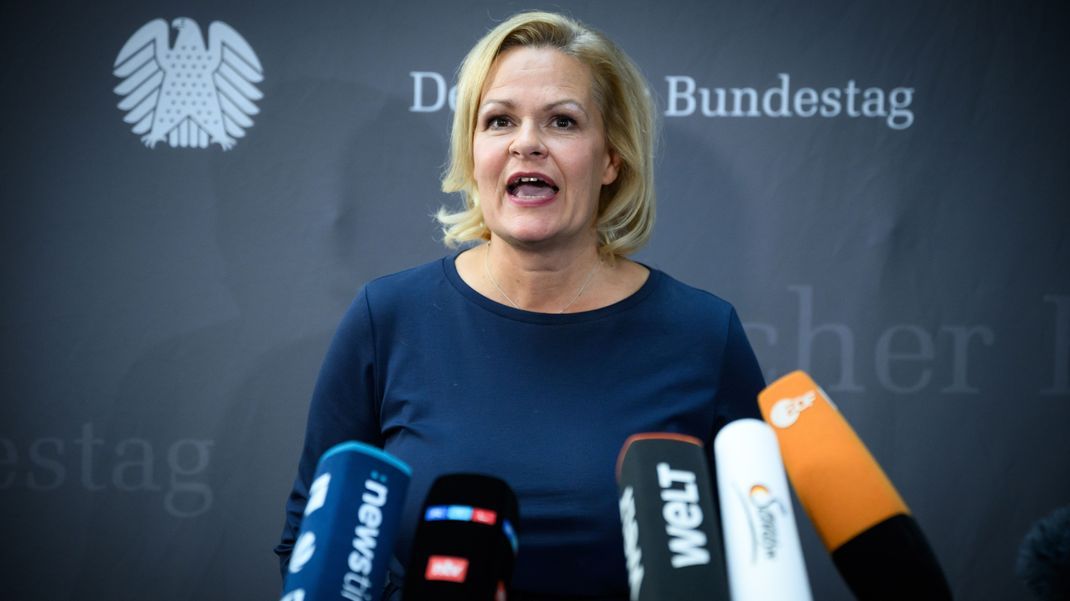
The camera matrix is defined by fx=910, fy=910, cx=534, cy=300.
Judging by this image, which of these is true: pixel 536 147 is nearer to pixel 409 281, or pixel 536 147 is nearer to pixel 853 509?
pixel 409 281

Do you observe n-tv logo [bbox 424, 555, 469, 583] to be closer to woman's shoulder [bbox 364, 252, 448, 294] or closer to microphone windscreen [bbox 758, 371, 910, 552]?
microphone windscreen [bbox 758, 371, 910, 552]

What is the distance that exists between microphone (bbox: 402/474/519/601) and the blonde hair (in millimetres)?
681

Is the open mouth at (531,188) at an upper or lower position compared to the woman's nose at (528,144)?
lower

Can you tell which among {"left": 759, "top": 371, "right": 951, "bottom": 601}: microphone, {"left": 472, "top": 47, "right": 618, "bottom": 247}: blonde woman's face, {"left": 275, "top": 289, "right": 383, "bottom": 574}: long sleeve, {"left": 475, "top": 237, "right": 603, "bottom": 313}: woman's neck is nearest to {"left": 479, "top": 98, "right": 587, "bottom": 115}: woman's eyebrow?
{"left": 472, "top": 47, "right": 618, "bottom": 247}: blonde woman's face

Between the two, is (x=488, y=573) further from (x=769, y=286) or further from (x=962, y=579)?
(x=962, y=579)

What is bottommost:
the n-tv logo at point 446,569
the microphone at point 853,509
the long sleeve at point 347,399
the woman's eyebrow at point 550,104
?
the n-tv logo at point 446,569

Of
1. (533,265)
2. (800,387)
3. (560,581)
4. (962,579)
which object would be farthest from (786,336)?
(800,387)

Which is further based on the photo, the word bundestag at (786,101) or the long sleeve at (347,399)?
the word bundestag at (786,101)

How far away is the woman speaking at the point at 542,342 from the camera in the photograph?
1.02 metres

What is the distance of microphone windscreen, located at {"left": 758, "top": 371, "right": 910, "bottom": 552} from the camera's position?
648mm

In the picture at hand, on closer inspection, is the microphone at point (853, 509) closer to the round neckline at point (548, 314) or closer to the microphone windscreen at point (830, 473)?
the microphone windscreen at point (830, 473)

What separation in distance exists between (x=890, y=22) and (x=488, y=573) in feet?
5.61

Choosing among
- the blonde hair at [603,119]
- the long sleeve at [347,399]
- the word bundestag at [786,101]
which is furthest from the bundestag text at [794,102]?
the long sleeve at [347,399]

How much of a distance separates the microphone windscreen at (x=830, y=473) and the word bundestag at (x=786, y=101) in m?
1.31
